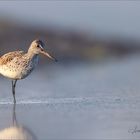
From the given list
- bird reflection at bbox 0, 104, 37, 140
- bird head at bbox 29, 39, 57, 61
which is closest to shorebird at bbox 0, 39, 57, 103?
bird head at bbox 29, 39, 57, 61

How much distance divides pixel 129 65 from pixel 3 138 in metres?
7.59

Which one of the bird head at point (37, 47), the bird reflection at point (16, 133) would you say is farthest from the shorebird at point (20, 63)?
the bird reflection at point (16, 133)

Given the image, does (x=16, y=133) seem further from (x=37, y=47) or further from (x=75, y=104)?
(x=37, y=47)

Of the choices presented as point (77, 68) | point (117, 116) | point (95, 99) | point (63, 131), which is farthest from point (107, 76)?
point (63, 131)

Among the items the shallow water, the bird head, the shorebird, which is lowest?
the shallow water

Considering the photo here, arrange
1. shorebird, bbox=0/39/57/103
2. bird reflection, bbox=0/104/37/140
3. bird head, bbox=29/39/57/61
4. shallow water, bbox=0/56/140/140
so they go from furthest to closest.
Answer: bird head, bbox=29/39/57/61 → shorebird, bbox=0/39/57/103 → shallow water, bbox=0/56/140/140 → bird reflection, bbox=0/104/37/140

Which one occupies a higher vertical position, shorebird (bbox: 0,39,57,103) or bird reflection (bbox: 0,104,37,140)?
shorebird (bbox: 0,39,57,103)

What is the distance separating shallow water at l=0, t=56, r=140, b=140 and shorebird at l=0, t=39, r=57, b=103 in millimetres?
287

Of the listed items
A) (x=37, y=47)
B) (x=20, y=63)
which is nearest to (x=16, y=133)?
(x=20, y=63)

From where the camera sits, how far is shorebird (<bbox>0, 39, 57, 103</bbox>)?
13.2m

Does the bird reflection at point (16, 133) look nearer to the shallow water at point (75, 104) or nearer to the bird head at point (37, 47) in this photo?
the shallow water at point (75, 104)

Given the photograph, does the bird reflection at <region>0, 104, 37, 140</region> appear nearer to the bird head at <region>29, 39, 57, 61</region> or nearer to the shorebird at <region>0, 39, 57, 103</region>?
the shorebird at <region>0, 39, 57, 103</region>

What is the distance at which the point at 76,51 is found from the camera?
1842 cm

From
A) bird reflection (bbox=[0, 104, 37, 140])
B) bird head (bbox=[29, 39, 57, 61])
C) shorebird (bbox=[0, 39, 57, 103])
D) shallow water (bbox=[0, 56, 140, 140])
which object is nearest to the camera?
bird reflection (bbox=[0, 104, 37, 140])
